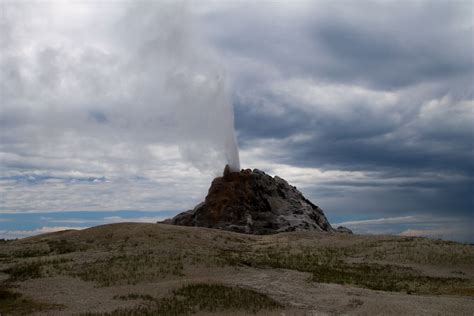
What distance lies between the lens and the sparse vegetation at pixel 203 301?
16562 mm

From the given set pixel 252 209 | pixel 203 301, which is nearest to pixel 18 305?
pixel 203 301

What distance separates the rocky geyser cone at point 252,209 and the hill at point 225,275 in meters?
12.1

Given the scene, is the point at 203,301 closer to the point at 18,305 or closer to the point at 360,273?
the point at 18,305

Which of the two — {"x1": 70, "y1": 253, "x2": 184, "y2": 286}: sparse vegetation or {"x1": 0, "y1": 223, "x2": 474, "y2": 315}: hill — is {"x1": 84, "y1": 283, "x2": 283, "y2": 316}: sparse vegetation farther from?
{"x1": 70, "y1": 253, "x2": 184, "y2": 286}: sparse vegetation

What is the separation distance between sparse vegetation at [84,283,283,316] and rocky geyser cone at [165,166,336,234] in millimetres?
36125

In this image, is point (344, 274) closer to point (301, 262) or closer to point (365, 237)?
point (301, 262)

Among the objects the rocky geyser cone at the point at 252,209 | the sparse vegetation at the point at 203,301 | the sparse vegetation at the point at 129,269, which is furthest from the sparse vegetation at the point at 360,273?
the rocky geyser cone at the point at 252,209

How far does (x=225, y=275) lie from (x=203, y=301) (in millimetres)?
6862

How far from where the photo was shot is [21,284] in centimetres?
2242

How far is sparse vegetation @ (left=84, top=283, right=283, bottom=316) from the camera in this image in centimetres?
1656

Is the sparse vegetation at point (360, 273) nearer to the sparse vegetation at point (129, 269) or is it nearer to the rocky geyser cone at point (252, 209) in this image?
the sparse vegetation at point (129, 269)

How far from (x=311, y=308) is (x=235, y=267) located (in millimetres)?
9207

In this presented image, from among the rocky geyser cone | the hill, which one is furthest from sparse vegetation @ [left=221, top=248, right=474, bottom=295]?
the rocky geyser cone

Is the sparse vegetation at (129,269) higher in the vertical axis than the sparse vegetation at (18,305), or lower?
higher
